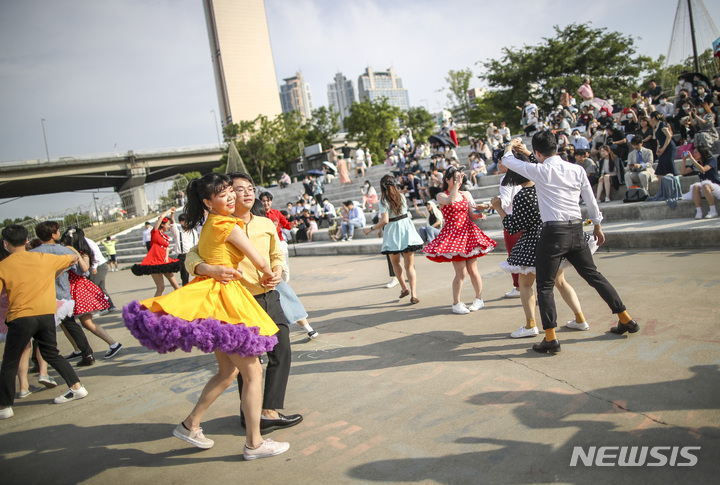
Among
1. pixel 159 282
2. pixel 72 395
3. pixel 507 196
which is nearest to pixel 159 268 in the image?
pixel 159 282

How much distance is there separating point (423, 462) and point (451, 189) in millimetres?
3818

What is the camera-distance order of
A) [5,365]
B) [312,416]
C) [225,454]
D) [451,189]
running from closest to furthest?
1. [225,454]
2. [312,416]
3. [5,365]
4. [451,189]

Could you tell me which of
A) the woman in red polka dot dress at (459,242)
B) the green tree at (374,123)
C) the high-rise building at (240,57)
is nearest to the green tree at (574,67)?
the green tree at (374,123)

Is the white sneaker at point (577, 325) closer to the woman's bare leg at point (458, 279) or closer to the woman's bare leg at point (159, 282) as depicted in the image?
the woman's bare leg at point (458, 279)

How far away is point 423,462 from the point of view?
9.08 feet

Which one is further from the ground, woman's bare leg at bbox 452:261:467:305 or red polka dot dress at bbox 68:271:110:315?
red polka dot dress at bbox 68:271:110:315

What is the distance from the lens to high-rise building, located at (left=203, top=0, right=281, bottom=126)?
102 m

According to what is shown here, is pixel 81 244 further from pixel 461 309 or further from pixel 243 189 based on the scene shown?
pixel 461 309

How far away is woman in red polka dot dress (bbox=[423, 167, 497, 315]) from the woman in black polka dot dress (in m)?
0.86

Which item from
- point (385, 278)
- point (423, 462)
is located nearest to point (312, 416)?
point (423, 462)

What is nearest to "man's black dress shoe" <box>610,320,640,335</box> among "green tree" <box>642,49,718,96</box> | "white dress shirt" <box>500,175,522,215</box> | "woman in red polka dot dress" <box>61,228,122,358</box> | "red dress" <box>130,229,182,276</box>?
"white dress shirt" <box>500,175,522,215</box>

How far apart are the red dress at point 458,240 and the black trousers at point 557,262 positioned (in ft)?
5.06

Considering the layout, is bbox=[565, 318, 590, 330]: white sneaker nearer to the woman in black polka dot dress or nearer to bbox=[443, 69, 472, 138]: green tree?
the woman in black polka dot dress

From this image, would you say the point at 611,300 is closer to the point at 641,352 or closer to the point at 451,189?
the point at 641,352
